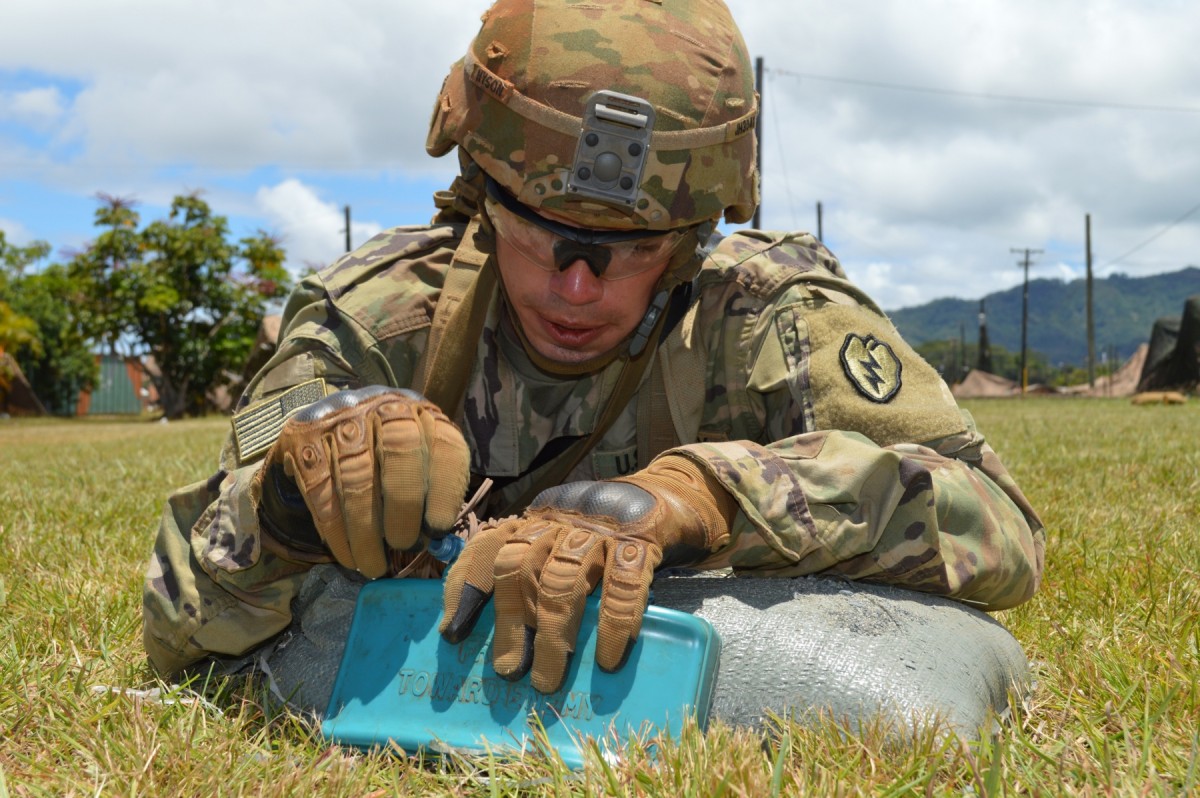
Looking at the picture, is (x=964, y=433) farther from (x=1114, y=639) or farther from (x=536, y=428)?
(x=536, y=428)

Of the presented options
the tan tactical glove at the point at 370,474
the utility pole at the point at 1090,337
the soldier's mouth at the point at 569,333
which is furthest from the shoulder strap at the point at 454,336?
the utility pole at the point at 1090,337

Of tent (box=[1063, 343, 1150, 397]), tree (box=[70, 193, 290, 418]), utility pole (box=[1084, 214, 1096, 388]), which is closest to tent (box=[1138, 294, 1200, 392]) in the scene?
tent (box=[1063, 343, 1150, 397])

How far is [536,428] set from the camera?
2758 millimetres

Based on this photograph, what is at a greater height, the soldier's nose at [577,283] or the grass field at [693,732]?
the soldier's nose at [577,283]

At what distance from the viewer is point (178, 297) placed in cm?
2231

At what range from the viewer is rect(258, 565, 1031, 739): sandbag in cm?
181

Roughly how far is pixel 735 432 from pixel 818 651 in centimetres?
87

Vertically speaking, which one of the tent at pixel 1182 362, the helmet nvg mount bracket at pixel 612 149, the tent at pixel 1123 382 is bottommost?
the tent at pixel 1123 382

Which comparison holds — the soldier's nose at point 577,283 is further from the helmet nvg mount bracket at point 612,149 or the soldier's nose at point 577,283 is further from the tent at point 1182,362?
the tent at point 1182,362

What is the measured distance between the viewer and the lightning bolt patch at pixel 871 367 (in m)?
2.32

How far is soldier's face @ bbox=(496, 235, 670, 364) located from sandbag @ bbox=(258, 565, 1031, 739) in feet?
2.05

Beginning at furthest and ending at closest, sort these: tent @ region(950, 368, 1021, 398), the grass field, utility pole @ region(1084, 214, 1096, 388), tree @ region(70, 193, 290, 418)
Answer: tent @ region(950, 368, 1021, 398), utility pole @ region(1084, 214, 1096, 388), tree @ region(70, 193, 290, 418), the grass field

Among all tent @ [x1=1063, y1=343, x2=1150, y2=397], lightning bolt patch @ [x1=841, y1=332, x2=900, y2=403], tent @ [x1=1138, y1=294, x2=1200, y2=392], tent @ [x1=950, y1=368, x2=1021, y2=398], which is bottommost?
tent @ [x1=950, y1=368, x2=1021, y2=398]

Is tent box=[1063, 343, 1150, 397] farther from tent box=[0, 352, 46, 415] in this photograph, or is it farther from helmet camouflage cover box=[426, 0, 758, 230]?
helmet camouflage cover box=[426, 0, 758, 230]
